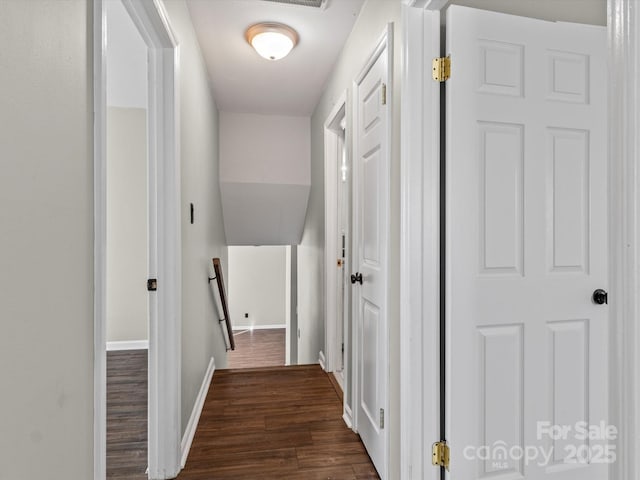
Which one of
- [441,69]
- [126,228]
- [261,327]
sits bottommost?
[261,327]

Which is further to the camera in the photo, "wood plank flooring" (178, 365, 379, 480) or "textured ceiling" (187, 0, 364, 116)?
"textured ceiling" (187, 0, 364, 116)

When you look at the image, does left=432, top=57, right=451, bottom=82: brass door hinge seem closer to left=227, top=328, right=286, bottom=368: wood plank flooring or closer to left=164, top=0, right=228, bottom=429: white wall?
left=164, top=0, right=228, bottom=429: white wall

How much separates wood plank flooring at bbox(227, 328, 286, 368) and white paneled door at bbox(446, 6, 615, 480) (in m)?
6.04

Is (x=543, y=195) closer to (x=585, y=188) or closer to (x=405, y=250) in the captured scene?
(x=585, y=188)

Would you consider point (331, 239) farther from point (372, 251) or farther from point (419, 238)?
point (419, 238)

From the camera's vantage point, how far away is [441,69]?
4.75ft

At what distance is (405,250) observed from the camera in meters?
1.48

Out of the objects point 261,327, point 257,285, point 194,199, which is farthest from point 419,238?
point 261,327

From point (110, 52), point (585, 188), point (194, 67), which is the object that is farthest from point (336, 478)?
point (110, 52)

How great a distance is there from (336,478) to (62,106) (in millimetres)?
1872

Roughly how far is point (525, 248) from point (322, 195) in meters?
2.27

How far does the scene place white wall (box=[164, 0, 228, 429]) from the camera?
6.72 ft

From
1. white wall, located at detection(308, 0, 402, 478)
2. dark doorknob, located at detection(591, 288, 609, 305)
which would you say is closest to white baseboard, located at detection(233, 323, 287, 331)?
white wall, located at detection(308, 0, 402, 478)

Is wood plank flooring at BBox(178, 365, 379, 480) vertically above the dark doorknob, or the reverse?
the dark doorknob
